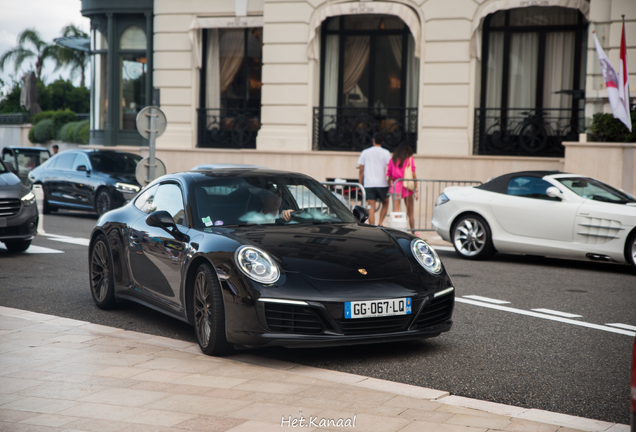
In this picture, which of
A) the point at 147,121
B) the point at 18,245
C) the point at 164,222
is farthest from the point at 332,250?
the point at 147,121

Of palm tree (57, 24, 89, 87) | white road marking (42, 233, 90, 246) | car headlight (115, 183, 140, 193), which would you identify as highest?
palm tree (57, 24, 89, 87)

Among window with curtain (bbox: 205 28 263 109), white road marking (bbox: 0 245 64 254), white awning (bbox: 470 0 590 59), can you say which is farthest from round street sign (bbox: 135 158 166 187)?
window with curtain (bbox: 205 28 263 109)

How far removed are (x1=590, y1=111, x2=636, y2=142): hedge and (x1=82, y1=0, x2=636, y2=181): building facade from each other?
1.06 meters

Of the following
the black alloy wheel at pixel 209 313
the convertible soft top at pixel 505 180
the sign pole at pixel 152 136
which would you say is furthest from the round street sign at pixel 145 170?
the black alloy wheel at pixel 209 313

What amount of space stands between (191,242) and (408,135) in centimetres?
1524

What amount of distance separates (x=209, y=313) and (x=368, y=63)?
16.9 m

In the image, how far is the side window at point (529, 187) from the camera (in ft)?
36.9

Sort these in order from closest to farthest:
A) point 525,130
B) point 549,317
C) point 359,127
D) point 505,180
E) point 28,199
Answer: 1. point 549,317
2. point 28,199
3. point 505,180
4. point 525,130
5. point 359,127

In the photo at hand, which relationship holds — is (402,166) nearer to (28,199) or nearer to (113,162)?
(28,199)

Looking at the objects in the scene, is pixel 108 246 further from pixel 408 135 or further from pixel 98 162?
pixel 408 135

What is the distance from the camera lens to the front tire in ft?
38.3

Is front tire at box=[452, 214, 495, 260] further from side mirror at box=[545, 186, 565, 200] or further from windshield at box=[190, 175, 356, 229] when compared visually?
windshield at box=[190, 175, 356, 229]

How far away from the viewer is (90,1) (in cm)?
2547

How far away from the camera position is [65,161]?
19047 mm
